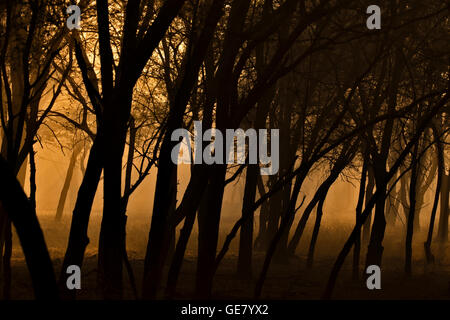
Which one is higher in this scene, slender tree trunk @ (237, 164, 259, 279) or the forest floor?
slender tree trunk @ (237, 164, 259, 279)

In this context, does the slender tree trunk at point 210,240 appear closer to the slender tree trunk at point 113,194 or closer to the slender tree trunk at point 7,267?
the slender tree trunk at point 113,194

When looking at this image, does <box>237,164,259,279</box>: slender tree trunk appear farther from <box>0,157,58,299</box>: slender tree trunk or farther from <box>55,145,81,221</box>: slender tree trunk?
<box>55,145,81,221</box>: slender tree trunk

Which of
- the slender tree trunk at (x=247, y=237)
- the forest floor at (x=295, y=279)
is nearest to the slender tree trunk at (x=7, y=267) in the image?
the forest floor at (x=295, y=279)

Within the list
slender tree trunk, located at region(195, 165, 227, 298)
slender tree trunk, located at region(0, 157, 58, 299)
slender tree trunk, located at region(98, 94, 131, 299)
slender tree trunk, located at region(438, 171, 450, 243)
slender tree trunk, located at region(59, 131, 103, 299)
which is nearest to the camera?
slender tree trunk, located at region(0, 157, 58, 299)

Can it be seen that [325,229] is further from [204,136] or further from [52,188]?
[52,188]

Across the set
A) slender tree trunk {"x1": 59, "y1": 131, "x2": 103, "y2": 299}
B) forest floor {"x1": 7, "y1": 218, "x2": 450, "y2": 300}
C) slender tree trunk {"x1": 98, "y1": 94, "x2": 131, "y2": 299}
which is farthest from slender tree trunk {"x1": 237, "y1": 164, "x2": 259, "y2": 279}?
slender tree trunk {"x1": 59, "y1": 131, "x2": 103, "y2": 299}

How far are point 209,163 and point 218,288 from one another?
4.86 metres

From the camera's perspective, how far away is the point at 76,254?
8.14m

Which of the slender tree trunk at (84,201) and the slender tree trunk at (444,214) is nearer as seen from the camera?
the slender tree trunk at (84,201)

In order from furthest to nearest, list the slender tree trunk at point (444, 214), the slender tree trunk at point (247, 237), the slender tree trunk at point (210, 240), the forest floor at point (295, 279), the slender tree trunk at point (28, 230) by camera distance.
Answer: the slender tree trunk at point (444, 214) → the slender tree trunk at point (247, 237) → the forest floor at point (295, 279) → the slender tree trunk at point (210, 240) → the slender tree trunk at point (28, 230)

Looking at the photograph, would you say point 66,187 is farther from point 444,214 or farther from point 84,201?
point 84,201

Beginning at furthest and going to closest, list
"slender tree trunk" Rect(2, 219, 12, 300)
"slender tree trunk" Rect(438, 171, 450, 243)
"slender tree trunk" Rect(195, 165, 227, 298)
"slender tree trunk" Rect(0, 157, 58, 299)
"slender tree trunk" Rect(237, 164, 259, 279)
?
1. "slender tree trunk" Rect(438, 171, 450, 243)
2. "slender tree trunk" Rect(237, 164, 259, 279)
3. "slender tree trunk" Rect(2, 219, 12, 300)
4. "slender tree trunk" Rect(195, 165, 227, 298)
5. "slender tree trunk" Rect(0, 157, 58, 299)

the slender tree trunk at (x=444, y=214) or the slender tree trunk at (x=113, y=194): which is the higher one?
the slender tree trunk at (x=113, y=194)
